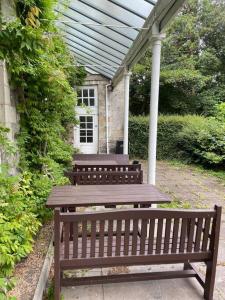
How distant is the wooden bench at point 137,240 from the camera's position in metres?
1.89

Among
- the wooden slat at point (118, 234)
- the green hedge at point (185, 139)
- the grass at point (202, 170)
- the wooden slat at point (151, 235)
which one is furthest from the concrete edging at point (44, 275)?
the green hedge at point (185, 139)

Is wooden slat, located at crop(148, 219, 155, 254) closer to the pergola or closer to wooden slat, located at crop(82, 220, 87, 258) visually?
wooden slat, located at crop(82, 220, 87, 258)

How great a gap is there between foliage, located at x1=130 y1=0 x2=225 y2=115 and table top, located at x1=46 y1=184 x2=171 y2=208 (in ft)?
34.9

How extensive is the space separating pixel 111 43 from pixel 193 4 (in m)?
10.5

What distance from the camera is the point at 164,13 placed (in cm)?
325

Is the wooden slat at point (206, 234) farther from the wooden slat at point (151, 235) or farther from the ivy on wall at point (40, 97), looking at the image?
the ivy on wall at point (40, 97)

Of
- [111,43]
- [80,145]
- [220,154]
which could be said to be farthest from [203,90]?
[111,43]

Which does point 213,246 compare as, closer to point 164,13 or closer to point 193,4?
point 164,13

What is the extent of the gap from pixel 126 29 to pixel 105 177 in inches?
108

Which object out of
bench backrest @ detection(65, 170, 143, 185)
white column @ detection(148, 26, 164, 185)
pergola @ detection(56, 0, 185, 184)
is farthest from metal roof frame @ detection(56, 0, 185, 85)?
bench backrest @ detection(65, 170, 143, 185)

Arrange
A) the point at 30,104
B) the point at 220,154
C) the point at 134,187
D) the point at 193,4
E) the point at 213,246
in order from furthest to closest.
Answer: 1. the point at 193,4
2. the point at 220,154
3. the point at 30,104
4. the point at 134,187
5. the point at 213,246

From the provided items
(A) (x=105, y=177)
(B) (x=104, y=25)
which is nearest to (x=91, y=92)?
(B) (x=104, y=25)

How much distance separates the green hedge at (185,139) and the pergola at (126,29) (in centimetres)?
383

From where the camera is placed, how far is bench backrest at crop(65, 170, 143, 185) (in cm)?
367
